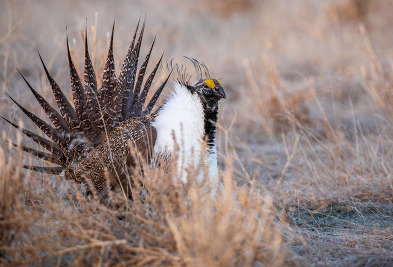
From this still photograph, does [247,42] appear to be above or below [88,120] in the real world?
above

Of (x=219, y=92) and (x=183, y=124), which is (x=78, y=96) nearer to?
(x=183, y=124)

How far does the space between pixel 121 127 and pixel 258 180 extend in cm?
135

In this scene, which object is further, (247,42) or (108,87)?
(247,42)

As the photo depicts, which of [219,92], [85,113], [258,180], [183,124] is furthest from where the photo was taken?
[258,180]

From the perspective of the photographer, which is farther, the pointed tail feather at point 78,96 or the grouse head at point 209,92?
the pointed tail feather at point 78,96

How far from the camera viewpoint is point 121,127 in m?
2.53

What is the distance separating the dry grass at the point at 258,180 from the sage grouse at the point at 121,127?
0.16 m

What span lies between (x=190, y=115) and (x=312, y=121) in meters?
2.55

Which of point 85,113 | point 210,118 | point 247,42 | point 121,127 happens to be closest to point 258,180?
point 210,118

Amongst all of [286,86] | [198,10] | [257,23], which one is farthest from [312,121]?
[198,10]

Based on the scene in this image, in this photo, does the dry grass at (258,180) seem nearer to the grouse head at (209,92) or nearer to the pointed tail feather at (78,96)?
the grouse head at (209,92)

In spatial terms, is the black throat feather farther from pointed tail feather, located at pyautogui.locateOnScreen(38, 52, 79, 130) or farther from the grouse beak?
pointed tail feather, located at pyautogui.locateOnScreen(38, 52, 79, 130)

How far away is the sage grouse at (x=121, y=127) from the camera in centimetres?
239

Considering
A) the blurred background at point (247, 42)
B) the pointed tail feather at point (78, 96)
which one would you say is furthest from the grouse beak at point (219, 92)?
the blurred background at point (247, 42)
